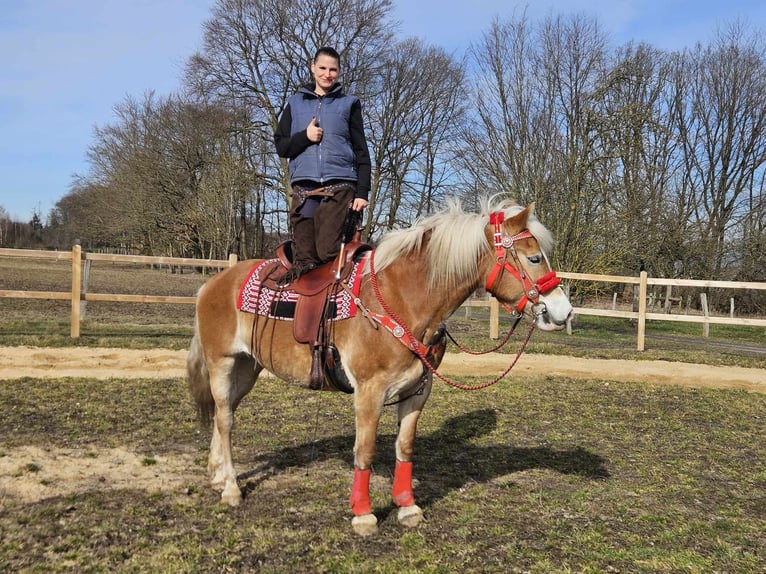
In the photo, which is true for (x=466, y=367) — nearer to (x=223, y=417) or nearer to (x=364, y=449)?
(x=223, y=417)

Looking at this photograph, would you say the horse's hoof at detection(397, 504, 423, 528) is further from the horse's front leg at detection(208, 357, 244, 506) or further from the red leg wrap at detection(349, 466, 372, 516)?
the horse's front leg at detection(208, 357, 244, 506)

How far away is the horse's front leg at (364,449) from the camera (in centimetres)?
378

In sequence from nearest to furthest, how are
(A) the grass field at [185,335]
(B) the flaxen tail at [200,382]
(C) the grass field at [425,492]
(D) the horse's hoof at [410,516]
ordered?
(C) the grass field at [425,492] < (D) the horse's hoof at [410,516] < (B) the flaxen tail at [200,382] < (A) the grass field at [185,335]

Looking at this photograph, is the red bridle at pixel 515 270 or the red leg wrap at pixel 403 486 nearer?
the red bridle at pixel 515 270

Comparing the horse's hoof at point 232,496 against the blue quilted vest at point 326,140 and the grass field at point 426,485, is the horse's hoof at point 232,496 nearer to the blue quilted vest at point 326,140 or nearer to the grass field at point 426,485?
the grass field at point 426,485

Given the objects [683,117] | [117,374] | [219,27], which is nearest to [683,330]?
[683,117]

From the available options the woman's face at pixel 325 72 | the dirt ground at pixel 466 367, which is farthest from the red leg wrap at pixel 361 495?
the dirt ground at pixel 466 367

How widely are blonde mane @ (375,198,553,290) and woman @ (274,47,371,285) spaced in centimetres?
43

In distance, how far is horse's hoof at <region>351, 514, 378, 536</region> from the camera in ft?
12.4

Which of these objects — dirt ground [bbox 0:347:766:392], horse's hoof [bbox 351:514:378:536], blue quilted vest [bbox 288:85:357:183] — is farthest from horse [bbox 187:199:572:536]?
dirt ground [bbox 0:347:766:392]

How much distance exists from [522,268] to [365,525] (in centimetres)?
193

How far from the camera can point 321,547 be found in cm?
359

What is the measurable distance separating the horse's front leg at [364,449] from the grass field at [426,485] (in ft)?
0.34

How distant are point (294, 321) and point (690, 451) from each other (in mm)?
4388
